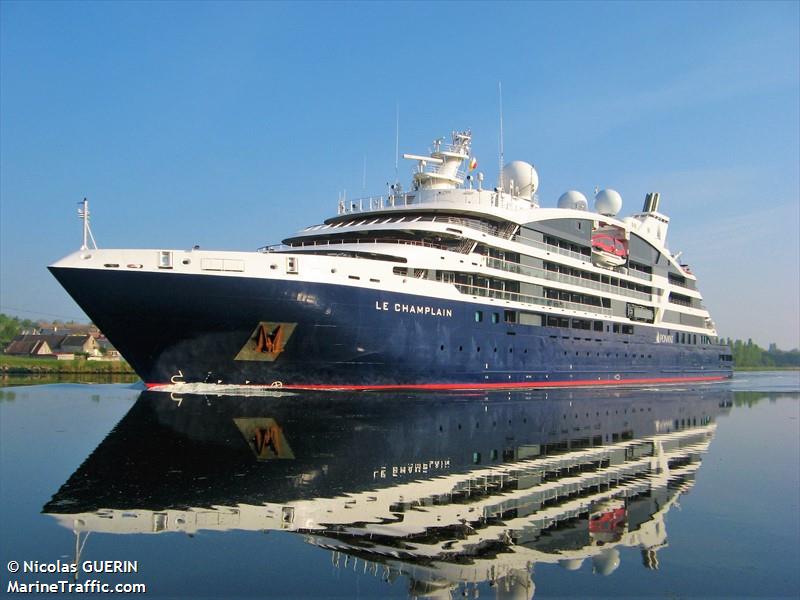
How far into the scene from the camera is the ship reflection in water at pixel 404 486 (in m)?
8.52

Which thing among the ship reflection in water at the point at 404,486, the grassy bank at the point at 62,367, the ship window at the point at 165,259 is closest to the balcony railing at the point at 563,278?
the ship reflection in water at the point at 404,486

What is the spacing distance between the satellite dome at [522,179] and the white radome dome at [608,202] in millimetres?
10945

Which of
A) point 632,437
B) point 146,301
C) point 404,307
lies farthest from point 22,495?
point 404,307

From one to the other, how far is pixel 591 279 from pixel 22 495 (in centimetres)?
3916

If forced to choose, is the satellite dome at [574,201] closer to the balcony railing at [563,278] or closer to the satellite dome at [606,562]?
the balcony railing at [563,278]

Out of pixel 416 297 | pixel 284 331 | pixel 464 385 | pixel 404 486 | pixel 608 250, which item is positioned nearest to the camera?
pixel 404 486

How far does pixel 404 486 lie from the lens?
1188 cm

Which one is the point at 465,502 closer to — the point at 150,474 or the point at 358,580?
the point at 358,580

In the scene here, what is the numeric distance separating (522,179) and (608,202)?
40.8 feet

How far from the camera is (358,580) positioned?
24.8 ft

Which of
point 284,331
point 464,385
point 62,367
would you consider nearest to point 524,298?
point 464,385

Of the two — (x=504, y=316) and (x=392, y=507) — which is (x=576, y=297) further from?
(x=392, y=507)

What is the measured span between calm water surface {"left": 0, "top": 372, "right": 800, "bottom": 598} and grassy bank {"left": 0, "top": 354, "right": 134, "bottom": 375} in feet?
135

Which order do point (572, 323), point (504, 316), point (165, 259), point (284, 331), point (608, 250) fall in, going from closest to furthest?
1. point (165, 259)
2. point (284, 331)
3. point (504, 316)
4. point (572, 323)
5. point (608, 250)
